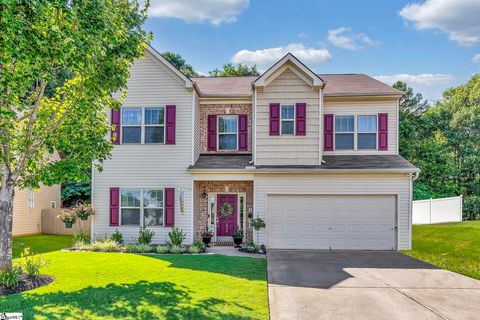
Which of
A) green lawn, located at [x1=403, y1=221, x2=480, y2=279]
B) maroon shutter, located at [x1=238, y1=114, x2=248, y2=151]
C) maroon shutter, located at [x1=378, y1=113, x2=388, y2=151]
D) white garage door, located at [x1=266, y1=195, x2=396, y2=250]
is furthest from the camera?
maroon shutter, located at [x1=238, y1=114, x2=248, y2=151]

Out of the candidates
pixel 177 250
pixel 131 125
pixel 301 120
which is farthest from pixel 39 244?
pixel 301 120

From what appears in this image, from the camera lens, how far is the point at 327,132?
14961 millimetres

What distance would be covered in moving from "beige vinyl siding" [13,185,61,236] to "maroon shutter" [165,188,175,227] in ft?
24.7

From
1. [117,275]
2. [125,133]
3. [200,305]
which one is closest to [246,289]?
[200,305]

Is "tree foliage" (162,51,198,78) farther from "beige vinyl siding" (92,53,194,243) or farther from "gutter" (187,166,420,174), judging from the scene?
"gutter" (187,166,420,174)

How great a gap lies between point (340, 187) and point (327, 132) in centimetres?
286

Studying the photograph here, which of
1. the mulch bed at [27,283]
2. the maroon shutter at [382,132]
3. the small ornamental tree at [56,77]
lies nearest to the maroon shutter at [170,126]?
the small ornamental tree at [56,77]

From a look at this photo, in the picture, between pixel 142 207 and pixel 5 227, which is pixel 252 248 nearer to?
pixel 142 207

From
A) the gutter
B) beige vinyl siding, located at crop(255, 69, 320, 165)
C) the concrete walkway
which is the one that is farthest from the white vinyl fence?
the concrete walkway

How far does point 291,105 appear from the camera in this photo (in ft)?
45.8

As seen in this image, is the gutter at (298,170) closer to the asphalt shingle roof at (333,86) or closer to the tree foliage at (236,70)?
the asphalt shingle roof at (333,86)

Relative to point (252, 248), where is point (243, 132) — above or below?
above

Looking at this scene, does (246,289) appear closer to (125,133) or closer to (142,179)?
(142,179)

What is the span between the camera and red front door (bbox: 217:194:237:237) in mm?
14773
